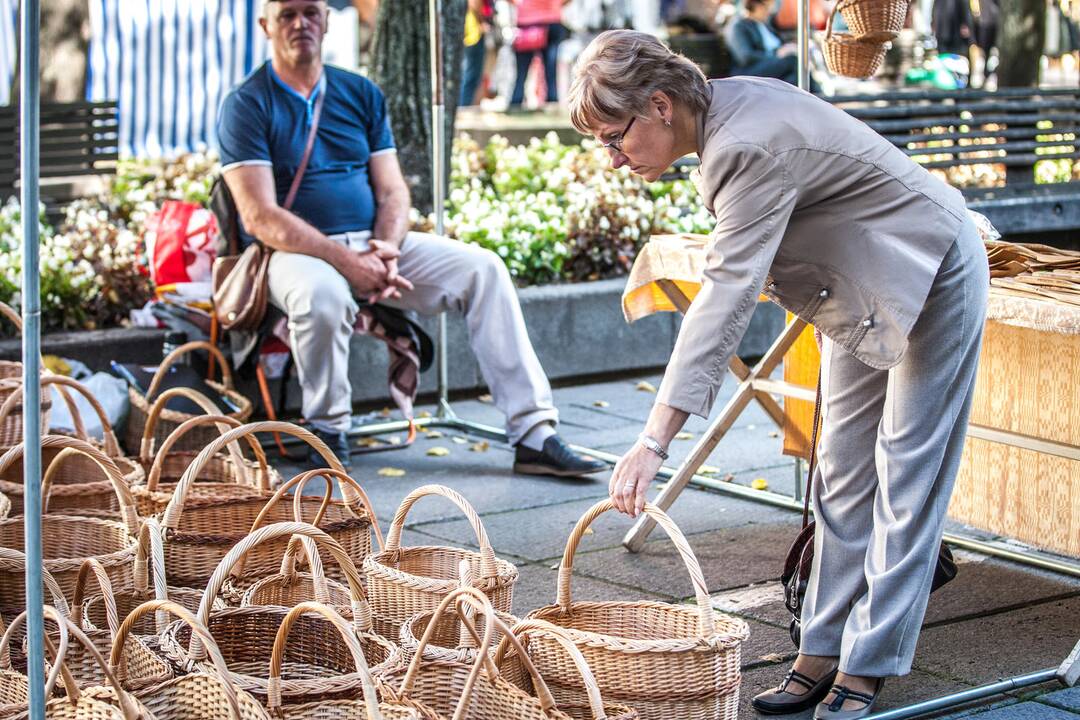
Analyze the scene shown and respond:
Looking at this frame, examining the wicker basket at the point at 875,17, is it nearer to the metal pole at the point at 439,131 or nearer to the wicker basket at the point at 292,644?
the metal pole at the point at 439,131

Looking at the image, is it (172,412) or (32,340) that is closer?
(32,340)

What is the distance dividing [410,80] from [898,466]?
5.18m

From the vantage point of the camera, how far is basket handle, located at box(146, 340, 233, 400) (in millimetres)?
5195

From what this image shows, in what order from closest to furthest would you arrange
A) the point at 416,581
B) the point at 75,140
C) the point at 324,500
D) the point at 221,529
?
1. the point at 416,581
2. the point at 324,500
3. the point at 221,529
4. the point at 75,140

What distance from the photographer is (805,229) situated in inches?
120

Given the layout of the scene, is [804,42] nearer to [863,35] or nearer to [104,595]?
[863,35]

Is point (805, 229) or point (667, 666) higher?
point (805, 229)

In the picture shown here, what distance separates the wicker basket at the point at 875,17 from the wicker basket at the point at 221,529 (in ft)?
6.94

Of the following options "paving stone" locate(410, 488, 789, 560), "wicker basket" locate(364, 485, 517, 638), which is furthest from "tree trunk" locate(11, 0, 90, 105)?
"wicker basket" locate(364, 485, 517, 638)

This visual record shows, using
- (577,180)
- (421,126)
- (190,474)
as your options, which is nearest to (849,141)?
(190,474)

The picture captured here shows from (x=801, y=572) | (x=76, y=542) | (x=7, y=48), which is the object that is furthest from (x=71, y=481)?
(x=7, y=48)

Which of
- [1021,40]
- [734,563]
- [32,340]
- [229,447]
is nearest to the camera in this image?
[32,340]

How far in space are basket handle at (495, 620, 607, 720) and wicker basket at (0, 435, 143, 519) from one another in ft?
3.97

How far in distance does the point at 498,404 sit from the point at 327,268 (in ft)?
2.60
